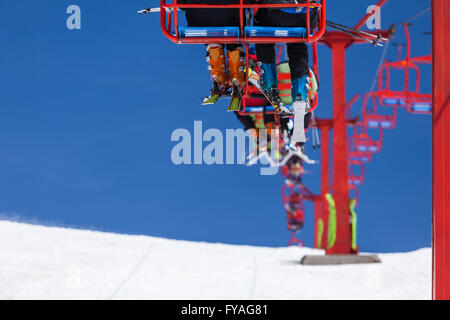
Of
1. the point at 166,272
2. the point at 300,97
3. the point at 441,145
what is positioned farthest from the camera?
the point at 166,272

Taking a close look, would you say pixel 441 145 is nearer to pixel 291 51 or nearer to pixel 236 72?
pixel 291 51

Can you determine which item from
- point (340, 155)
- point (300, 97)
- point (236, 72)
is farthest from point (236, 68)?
point (340, 155)

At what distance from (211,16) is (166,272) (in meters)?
6.51

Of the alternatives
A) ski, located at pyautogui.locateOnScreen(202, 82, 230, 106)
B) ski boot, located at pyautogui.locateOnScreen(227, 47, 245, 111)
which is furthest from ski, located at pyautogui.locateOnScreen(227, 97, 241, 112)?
ski, located at pyautogui.locateOnScreen(202, 82, 230, 106)

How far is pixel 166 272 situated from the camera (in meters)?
10.1

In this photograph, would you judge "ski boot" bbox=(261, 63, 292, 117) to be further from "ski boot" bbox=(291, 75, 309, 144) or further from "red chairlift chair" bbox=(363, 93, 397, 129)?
"red chairlift chair" bbox=(363, 93, 397, 129)

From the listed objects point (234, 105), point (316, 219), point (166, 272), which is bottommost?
point (316, 219)

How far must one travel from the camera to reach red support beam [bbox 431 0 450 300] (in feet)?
12.9

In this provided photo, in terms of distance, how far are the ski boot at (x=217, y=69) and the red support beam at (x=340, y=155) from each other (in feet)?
22.5

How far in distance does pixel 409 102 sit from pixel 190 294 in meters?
4.56

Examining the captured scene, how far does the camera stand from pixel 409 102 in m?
9.73
